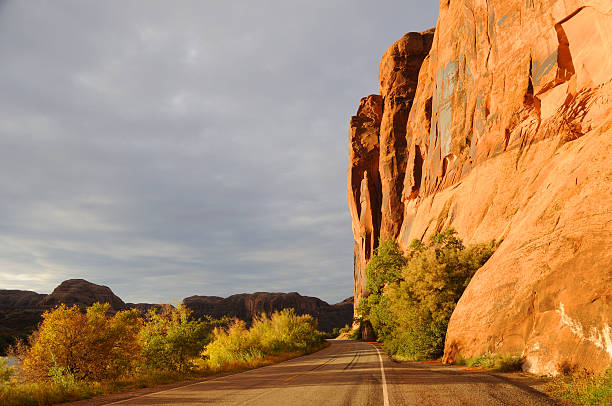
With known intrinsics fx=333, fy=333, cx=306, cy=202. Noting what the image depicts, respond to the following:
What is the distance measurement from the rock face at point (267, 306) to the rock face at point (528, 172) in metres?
96.2

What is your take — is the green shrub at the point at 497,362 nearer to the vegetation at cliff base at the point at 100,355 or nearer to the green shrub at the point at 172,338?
the vegetation at cliff base at the point at 100,355

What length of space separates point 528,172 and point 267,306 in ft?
380

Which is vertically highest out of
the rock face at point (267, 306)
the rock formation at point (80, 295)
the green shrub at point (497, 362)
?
the rock formation at point (80, 295)

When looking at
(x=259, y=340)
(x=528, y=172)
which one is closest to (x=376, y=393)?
(x=528, y=172)

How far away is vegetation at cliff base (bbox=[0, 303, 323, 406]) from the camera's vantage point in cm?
1076

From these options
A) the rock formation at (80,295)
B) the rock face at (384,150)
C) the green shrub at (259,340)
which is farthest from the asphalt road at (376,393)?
the rock formation at (80,295)

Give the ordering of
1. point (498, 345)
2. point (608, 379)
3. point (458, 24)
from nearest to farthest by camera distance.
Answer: point (608, 379), point (498, 345), point (458, 24)

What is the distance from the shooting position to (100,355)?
12898 mm

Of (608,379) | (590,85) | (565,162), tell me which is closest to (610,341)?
(608,379)

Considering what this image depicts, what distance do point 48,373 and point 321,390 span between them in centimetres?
951

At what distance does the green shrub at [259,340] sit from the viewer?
2205 cm

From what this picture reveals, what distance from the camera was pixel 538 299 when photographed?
1213 centimetres

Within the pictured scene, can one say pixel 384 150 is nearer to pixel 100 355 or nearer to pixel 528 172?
pixel 528 172

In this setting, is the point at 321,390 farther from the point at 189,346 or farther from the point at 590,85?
the point at 590,85
